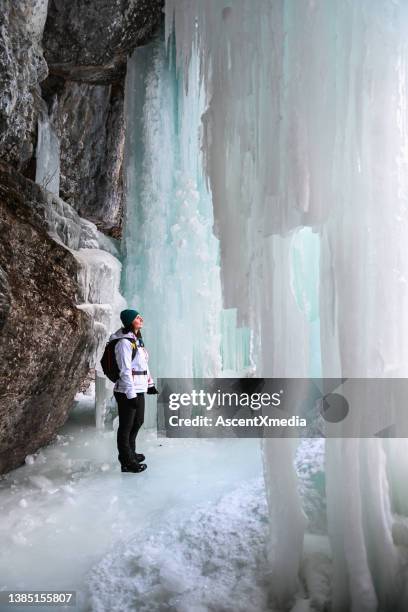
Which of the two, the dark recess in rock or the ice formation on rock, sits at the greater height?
the dark recess in rock

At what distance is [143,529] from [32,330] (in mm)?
2078

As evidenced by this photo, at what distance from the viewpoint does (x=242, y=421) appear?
7.45 m

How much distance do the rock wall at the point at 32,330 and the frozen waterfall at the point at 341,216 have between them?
2.46 m

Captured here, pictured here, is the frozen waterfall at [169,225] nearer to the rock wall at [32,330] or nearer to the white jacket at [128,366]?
the rock wall at [32,330]

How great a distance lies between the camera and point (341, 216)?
241 cm

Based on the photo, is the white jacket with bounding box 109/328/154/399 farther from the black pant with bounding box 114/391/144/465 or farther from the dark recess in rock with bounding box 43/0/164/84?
the dark recess in rock with bounding box 43/0/164/84

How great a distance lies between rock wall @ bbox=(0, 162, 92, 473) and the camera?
3.99 m

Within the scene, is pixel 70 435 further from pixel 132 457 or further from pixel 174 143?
pixel 174 143

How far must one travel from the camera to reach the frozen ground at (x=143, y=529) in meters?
2.52

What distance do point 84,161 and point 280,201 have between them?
30.5 feet

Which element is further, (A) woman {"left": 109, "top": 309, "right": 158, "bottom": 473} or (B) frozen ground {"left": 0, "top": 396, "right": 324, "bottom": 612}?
(A) woman {"left": 109, "top": 309, "right": 158, "bottom": 473}

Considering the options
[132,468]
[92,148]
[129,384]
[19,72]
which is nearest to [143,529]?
[132,468]

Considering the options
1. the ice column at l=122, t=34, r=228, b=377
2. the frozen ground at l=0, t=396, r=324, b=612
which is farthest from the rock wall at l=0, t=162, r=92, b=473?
the ice column at l=122, t=34, r=228, b=377

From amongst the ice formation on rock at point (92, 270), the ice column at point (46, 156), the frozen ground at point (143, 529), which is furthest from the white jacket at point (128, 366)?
the ice column at point (46, 156)
